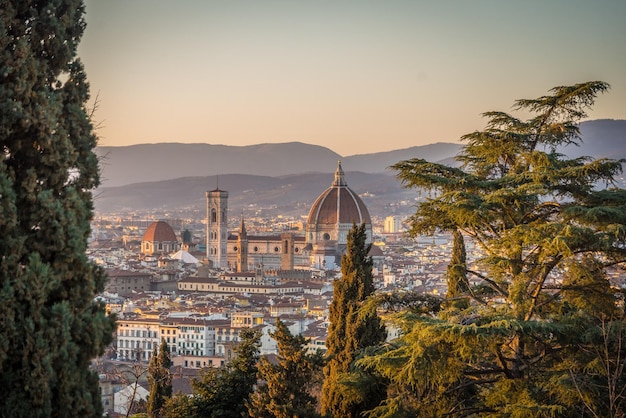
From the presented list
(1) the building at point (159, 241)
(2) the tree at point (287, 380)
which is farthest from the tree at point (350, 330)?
(1) the building at point (159, 241)

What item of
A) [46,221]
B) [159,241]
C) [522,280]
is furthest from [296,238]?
[46,221]

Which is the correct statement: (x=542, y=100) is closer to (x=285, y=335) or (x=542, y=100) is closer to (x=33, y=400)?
(x=285, y=335)

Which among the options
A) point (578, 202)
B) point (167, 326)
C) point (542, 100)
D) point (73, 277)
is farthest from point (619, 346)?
point (167, 326)

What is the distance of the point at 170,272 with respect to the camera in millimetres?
77125

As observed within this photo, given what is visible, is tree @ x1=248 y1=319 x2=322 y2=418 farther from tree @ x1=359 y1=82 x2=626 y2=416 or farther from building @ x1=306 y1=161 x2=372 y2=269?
building @ x1=306 y1=161 x2=372 y2=269

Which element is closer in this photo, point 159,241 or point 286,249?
point 286,249

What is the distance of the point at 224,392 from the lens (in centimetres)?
1095

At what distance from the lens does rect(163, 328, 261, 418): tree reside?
10820 millimetres

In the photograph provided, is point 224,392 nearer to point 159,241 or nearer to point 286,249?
point 286,249

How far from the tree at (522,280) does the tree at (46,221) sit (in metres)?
3.03

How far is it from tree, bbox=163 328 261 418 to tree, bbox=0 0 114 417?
17.0 ft

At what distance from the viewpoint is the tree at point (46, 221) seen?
516cm

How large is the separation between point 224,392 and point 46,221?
590cm

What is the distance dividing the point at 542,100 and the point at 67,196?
5.33 meters
